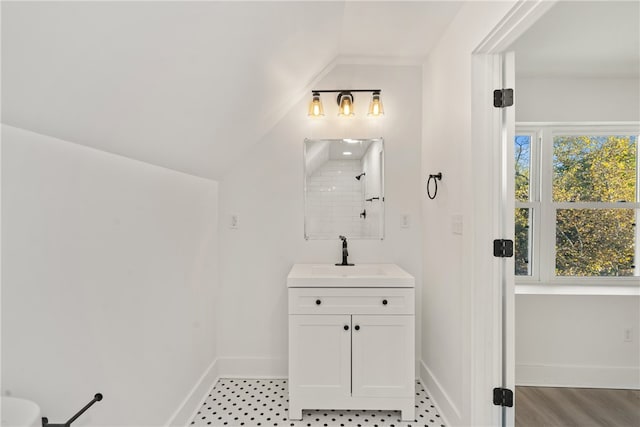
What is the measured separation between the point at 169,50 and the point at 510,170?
159 cm

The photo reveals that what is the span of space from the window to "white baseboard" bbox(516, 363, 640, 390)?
2.15 ft

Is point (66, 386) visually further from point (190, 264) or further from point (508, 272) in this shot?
point (508, 272)

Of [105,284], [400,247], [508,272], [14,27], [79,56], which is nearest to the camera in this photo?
[14,27]

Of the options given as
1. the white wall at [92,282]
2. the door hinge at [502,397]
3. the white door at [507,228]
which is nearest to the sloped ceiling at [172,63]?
the white wall at [92,282]

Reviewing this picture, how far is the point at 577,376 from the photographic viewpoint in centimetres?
240

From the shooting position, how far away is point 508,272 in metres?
1.60

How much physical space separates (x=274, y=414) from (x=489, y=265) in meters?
1.60

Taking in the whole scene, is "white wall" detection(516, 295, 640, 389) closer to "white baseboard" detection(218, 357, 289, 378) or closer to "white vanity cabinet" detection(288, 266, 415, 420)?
"white vanity cabinet" detection(288, 266, 415, 420)

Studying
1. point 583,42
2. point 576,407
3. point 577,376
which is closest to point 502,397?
point 576,407

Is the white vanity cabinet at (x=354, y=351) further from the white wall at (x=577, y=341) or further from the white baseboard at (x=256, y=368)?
the white wall at (x=577, y=341)

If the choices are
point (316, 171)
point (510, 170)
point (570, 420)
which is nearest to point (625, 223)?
point (570, 420)

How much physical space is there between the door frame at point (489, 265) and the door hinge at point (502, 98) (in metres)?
0.02

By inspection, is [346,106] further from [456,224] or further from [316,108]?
[456,224]

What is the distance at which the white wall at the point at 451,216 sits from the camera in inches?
66.6
